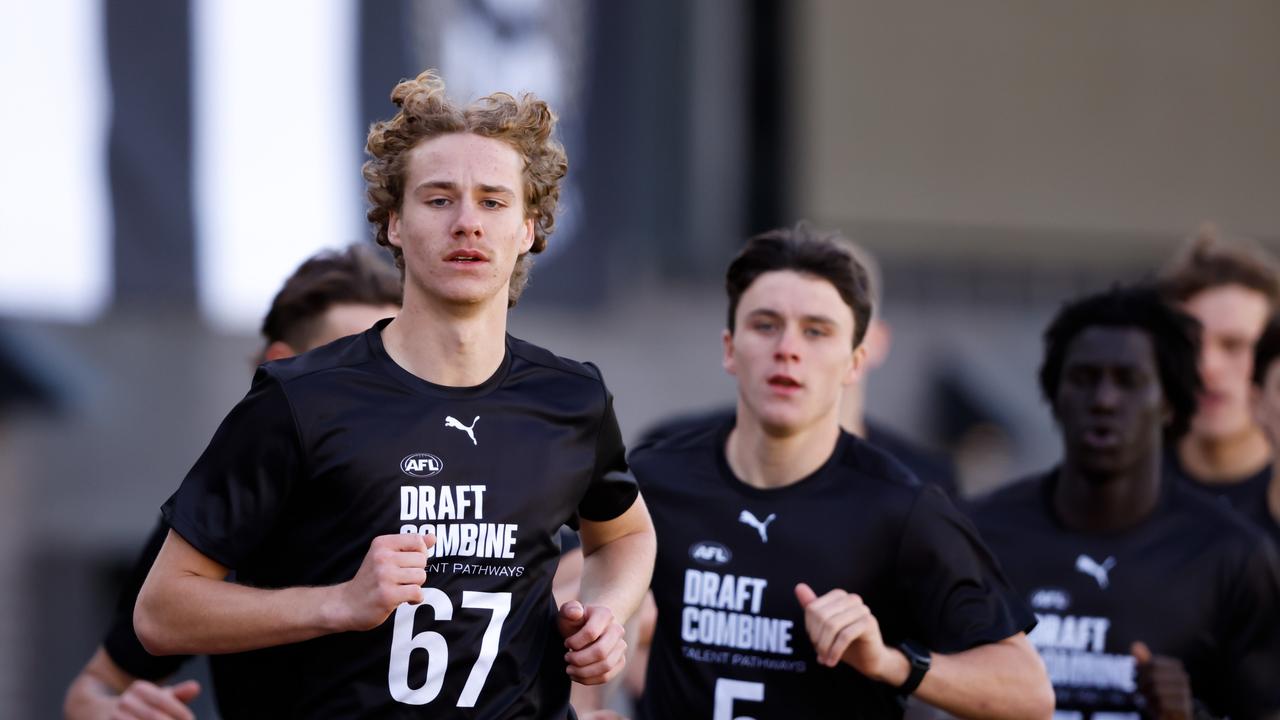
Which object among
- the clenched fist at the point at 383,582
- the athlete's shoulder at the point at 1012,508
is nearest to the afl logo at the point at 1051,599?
the athlete's shoulder at the point at 1012,508

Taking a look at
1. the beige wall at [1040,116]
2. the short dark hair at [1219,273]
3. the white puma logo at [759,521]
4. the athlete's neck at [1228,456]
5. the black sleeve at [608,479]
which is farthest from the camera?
the beige wall at [1040,116]

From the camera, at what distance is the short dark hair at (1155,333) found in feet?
19.1

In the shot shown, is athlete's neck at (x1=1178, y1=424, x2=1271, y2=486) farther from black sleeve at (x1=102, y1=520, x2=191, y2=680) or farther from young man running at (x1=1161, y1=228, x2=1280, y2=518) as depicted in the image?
black sleeve at (x1=102, y1=520, x2=191, y2=680)

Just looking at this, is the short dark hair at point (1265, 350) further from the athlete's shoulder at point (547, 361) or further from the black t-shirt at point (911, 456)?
the athlete's shoulder at point (547, 361)

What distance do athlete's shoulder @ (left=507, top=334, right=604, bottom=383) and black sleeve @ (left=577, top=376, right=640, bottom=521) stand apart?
0.07m

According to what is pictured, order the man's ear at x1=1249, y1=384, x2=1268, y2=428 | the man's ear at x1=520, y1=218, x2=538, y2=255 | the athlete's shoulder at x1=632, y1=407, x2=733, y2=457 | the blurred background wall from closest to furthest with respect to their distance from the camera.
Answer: the man's ear at x1=520, y1=218, x2=538, y2=255 < the athlete's shoulder at x1=632, y1=407, x2=733, y2=457 < the man's ear at x1=1249, y1=384, x2=1268, y2=428 < the blurred background wall

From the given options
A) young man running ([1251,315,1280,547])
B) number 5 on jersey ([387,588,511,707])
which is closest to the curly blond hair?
number 5 on jersey ([387,588,511,707])

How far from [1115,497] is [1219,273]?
6.28 ft

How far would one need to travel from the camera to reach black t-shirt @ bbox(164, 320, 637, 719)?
11.3ft

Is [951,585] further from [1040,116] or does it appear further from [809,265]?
[1040,116]

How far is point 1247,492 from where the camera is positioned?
676 centimetres

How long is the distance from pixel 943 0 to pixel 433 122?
440 inches

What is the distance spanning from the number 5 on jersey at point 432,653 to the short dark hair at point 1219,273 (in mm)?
4283

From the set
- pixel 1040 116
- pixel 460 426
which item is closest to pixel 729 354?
pixel 460 426
